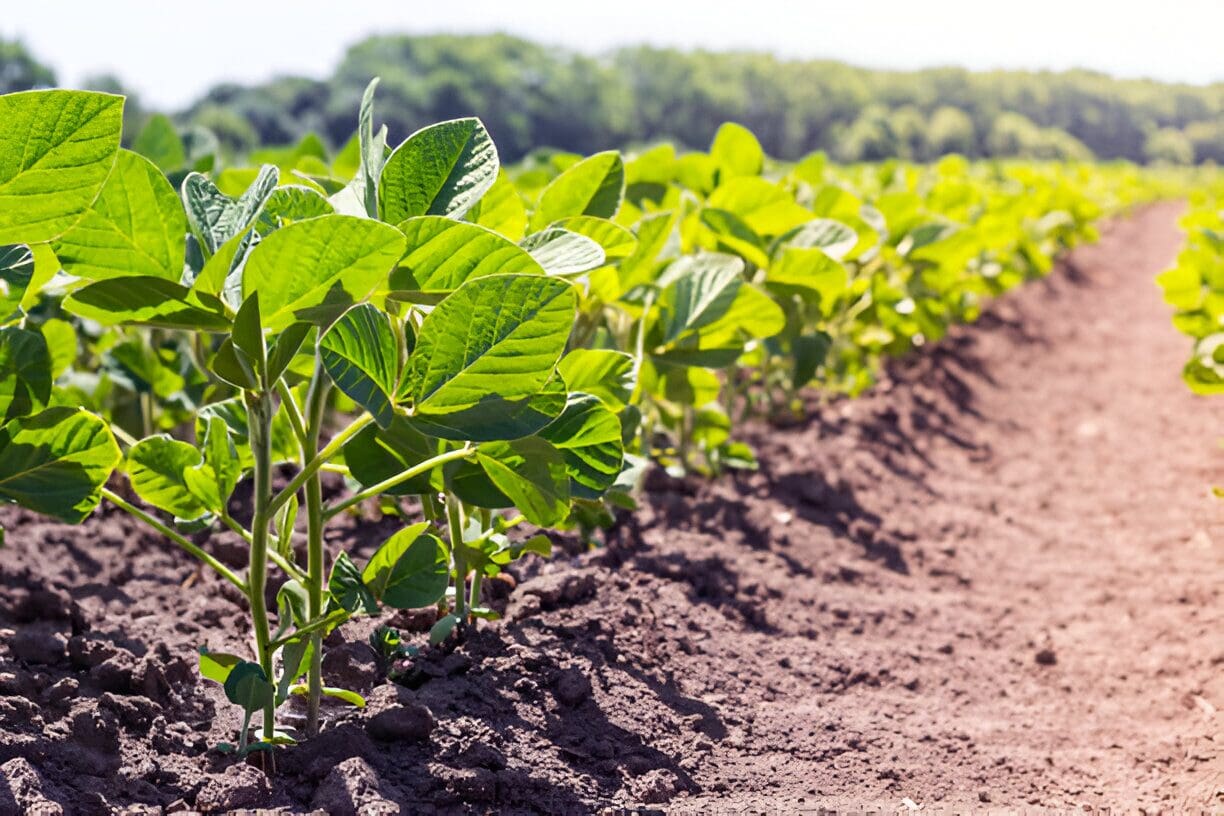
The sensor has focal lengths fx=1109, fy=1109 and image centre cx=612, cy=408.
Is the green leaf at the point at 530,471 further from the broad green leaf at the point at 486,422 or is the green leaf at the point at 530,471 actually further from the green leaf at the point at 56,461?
the green leaf at the point at 56,461

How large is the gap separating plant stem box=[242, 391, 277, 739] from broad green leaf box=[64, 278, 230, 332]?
0.09 m

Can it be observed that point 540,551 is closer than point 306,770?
No

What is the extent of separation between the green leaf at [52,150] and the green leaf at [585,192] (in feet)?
2.20

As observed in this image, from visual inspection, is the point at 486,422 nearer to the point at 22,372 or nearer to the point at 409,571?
the point at 409,571

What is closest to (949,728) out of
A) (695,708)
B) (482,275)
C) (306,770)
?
(695,708)

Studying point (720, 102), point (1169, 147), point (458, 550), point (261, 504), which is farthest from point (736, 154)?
point (1169, 147)

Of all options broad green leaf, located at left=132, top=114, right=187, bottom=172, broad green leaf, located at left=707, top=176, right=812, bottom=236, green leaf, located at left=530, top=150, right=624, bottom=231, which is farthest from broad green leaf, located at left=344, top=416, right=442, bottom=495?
broad green leaf, located at left=132, top=114, right=187, bottom=172

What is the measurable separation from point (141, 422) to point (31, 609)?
0.95m

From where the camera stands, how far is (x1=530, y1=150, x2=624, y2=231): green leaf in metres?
1.60

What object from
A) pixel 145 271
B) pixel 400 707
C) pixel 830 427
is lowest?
pixel 830 427

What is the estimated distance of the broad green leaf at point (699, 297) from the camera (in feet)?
6.30

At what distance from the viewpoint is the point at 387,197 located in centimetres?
127

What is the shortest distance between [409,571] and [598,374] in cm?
40

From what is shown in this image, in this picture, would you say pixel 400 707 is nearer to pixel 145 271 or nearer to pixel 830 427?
pixel 145 271
